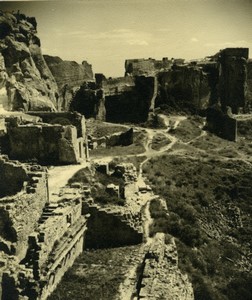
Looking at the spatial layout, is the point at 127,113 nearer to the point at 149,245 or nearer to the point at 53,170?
the point at 53,170

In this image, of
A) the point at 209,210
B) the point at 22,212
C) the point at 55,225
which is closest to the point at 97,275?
the point at 55,225

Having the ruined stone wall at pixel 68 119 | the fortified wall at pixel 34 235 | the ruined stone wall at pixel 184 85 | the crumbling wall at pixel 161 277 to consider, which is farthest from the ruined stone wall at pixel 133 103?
the crumbling wall at pixel 161 277

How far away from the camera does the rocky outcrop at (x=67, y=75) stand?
57719mm

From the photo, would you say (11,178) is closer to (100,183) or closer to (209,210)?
(100,183)

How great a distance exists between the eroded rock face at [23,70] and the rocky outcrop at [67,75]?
3.80ft

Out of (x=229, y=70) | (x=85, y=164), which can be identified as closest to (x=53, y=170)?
(x=85, y=164)

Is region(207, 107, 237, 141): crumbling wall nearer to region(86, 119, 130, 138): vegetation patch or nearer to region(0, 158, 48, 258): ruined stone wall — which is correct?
region(86, 119, 130, 138): vegetation patch

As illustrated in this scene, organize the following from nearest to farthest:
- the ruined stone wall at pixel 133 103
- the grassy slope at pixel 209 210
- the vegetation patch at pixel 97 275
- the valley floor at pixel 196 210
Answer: the vegetation patch at pixel 97 275, the valley floor at pixel 196 210, the grassy slope at pixel 209 210, the ruined stone wall at pixel 133 103

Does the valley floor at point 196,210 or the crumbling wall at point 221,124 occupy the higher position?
the crumbling wall at point 221,124

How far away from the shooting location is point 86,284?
57.6 feet

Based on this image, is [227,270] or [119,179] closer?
[227,270]

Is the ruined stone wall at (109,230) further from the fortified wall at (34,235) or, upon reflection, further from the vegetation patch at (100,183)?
the vegetation patch at (100,183)

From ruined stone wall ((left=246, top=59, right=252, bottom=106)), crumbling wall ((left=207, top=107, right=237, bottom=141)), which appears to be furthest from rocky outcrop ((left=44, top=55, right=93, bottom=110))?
ruined stone wall ((left=246, top=59, right=252, bottom=106))

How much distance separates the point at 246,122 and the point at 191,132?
862 cm
